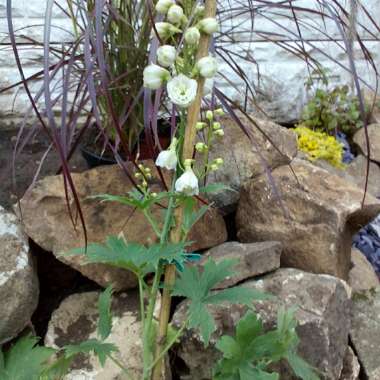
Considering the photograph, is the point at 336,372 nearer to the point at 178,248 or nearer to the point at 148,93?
the point at 178,248

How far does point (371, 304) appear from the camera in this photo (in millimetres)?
1742

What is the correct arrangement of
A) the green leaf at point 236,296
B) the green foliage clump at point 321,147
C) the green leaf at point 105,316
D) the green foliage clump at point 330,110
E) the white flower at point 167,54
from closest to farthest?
the white flower at point 167,54 < the green leaf at point 236,296 < the green leaf at point 105,316 < the green foliage clump at point 321,147 < the green foliage clump at point 330,110

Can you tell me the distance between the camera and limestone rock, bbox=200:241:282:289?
1525 millimetres

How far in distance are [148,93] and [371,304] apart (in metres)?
1.04

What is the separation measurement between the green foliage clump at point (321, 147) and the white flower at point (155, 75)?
1661 millimetres

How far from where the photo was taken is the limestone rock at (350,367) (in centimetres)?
151

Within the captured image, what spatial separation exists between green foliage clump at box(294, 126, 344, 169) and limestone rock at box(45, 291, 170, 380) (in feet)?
4.10

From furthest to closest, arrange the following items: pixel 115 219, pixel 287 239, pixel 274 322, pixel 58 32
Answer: pixel 58 32, pixel 287 239, pixel 115 219, pixel 274 322

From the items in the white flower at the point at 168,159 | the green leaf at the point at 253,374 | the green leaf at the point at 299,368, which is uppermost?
the white flower at the point at 168,159

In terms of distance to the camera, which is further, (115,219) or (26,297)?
(115,219)

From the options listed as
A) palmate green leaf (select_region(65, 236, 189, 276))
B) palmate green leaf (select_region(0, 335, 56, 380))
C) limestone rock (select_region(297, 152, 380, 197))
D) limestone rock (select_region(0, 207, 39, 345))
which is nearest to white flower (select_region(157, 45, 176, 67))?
palmate green leaf (select_region(65, 236, 189, 276))

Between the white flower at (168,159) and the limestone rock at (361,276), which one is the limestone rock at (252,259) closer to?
the limestone rock at (361,276)

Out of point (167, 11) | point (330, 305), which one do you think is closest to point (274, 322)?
point (330, 305)

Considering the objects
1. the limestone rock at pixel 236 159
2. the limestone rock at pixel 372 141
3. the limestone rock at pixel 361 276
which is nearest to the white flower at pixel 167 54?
the limestone rock at pixel 236 159
